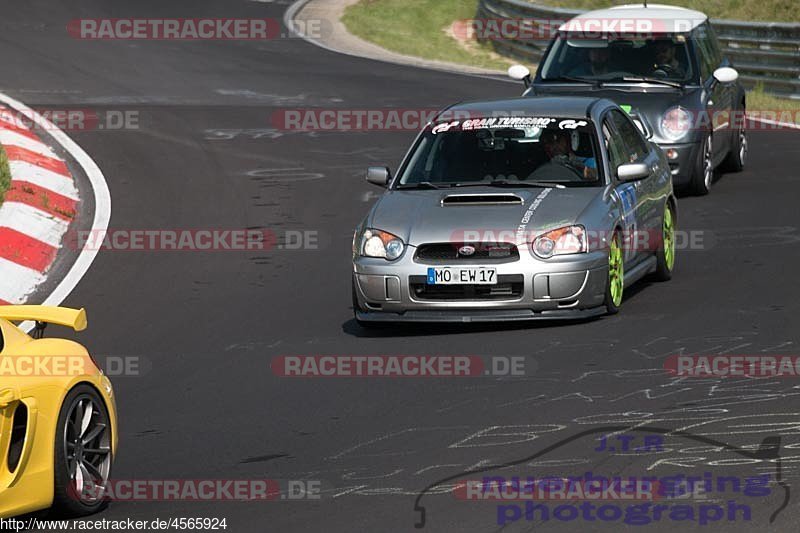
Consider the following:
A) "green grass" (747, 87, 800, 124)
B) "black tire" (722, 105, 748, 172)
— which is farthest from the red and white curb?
"green grass" (747, 87, 800, 124)

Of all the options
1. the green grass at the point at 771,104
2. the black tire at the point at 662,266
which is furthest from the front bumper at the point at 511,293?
the green grass at the point at 771,104

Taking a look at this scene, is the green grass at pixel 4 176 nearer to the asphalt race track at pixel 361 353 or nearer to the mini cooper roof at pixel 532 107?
the asphalt race track at pixel 361 353

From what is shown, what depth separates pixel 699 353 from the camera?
9.95m

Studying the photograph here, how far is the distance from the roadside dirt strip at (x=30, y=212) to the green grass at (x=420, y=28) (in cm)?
1149

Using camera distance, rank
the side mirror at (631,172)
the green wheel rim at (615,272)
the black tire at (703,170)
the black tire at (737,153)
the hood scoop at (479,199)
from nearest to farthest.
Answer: the green wheel rim at (615,272) < the hood scoop at (479,199) < the side mirror at (631,172) < the black tire at (703,170) < the black tire at (737,153)

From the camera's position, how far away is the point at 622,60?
17.0 m

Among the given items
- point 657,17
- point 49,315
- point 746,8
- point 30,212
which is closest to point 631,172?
point 49,315

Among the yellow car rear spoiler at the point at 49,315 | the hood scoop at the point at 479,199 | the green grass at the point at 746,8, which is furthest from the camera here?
the green grass at the point at 746,8

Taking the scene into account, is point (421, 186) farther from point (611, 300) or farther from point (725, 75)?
point (725, 75)

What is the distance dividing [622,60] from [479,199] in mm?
6176

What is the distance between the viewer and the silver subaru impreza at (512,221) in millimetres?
10820

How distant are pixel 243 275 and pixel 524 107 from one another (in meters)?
2.67

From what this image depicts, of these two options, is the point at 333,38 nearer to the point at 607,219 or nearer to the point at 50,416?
the point at 607,219

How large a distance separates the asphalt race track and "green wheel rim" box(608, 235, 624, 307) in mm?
197
